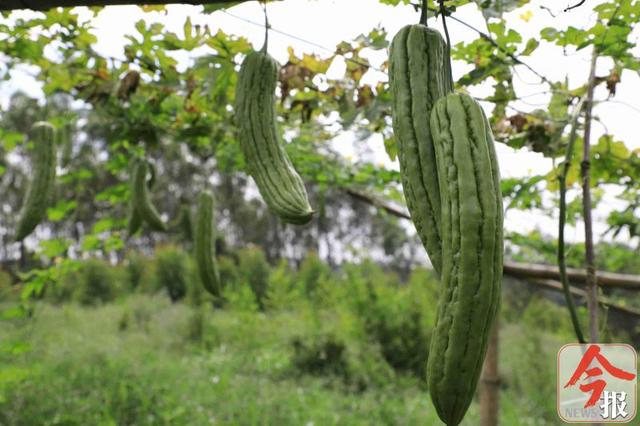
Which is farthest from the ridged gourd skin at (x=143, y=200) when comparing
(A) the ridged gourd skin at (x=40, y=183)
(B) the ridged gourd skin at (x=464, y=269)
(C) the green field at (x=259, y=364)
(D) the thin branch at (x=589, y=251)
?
(B) the ridged gourd skin at (x=464, y=269)

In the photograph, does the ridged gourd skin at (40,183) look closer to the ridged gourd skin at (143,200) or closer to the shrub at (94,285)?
the ridged gourd skin at (143,200)

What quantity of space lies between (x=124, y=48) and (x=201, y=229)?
825mm

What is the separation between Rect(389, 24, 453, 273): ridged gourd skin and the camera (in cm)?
88

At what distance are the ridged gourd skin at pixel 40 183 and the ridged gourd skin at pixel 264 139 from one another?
1.35m

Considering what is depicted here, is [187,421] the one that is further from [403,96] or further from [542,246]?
[403,96]

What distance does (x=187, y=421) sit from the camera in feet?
15.1

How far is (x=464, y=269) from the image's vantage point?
0.76m

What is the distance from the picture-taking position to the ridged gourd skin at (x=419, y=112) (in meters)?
0.88

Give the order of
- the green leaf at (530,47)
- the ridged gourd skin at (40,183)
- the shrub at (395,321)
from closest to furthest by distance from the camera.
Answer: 1. the green leaf at (530,47)
2. the ridged gourd skin at (40,183)
3. the shrub at (395,321)

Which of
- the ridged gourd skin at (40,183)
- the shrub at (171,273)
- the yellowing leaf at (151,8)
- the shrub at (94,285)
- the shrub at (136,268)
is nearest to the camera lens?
the yellowing leaf at (151,8)

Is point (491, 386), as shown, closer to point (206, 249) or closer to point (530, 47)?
point (206, 249)

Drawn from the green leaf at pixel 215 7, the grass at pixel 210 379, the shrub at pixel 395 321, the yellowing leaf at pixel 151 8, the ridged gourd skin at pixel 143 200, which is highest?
the yellowing leaf at pixel 151 8

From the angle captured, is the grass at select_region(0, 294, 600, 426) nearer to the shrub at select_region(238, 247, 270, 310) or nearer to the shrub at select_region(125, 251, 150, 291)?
the shrub at select_region(238, 247, 270, 310)

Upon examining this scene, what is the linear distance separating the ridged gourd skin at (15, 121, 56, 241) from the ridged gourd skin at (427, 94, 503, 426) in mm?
2074
